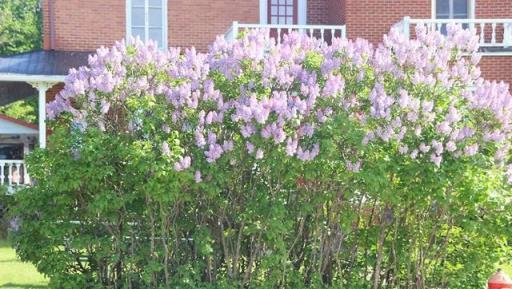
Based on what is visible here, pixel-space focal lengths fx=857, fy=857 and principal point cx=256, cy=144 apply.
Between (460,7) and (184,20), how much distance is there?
20.2ft

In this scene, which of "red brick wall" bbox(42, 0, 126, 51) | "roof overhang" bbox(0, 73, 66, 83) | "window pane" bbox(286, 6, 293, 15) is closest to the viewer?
"roof overhang" bbox(0, 73, 66, 83)

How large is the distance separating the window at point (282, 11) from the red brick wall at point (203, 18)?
1.31 ft

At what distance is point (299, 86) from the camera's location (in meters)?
8.41

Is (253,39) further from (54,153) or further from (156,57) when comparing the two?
(54,153)

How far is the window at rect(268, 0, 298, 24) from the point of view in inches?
789

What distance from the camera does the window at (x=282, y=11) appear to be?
20.0 metres

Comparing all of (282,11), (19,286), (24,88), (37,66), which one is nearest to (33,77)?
(37,66)

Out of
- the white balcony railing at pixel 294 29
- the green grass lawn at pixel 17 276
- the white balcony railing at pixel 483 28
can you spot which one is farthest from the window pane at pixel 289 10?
the green grass lawn at pixel 17 276

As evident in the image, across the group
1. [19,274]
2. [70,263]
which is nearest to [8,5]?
[19,274]

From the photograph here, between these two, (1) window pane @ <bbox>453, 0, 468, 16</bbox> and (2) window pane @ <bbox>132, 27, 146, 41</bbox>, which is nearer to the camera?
(1) window pane @ <bbox>453, 0, 468, 16</bbox>

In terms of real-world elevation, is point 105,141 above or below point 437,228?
above

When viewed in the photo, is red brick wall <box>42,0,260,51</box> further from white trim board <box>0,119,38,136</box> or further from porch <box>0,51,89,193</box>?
white trim board <box>0,119,38,136</box>

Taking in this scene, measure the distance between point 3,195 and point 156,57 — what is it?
231 centimetres

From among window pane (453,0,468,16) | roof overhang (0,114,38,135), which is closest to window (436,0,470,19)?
window pane (453,0,468,16)
